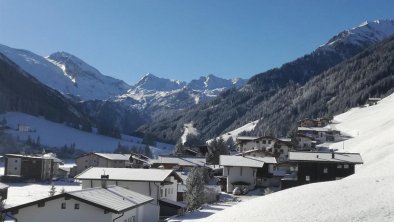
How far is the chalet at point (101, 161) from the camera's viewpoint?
13088cm

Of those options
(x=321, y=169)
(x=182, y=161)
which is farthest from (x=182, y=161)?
(x=321, y=169)

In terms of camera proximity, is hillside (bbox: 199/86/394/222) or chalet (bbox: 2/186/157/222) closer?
hillside (bbox: 199/86/394/222)

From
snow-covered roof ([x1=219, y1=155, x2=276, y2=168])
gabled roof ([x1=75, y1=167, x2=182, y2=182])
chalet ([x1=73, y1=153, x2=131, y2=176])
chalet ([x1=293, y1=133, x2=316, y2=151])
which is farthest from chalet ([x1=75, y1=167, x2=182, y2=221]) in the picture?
chalet ([x1=293, y1=133, x2=316, y2=151])

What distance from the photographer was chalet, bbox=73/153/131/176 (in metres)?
131

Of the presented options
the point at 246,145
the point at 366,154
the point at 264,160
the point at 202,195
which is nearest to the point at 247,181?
the point at 264,160

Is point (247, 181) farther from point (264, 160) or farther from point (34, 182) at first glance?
point (34, 182)

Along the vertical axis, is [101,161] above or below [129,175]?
below

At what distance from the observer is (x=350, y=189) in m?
34.1

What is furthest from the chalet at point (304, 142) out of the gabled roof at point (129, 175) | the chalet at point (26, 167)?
the gabled roof at point (129, 175)

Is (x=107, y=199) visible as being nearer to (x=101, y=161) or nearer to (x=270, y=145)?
(x=101, y=161)

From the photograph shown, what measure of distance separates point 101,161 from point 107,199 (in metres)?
95.8

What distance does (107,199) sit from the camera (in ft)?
127

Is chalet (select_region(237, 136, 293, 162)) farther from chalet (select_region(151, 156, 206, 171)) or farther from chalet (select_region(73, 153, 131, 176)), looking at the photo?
chalet (select_region(73, 153, 131, 176))

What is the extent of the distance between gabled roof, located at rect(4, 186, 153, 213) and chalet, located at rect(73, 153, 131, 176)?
8633 centimetres
